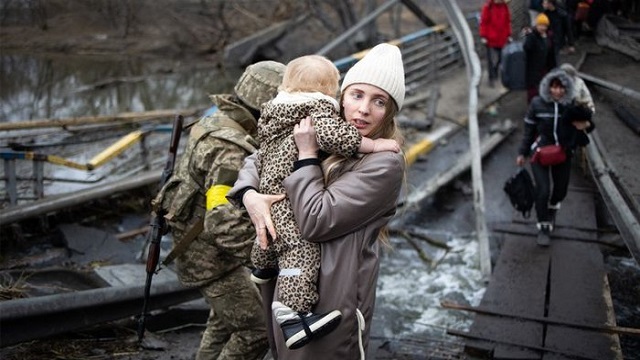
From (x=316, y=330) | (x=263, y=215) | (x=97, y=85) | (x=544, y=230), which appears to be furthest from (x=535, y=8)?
(x=97, y=85)

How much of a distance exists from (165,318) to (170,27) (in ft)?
73.1

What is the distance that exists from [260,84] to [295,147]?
3.57ft

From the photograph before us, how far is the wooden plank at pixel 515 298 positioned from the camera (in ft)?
14.6

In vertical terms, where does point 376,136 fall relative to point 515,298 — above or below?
above

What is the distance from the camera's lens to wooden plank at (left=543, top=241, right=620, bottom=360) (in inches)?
172

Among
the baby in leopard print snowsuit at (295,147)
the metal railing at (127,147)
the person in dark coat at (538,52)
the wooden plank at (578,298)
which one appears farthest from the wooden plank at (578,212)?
the baby in leopard print snowsuit at (295,147)

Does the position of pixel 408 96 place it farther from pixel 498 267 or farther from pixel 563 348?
pixel 563 348

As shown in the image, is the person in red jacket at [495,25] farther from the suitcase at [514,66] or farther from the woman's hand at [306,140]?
the woman's hand at [306,140]

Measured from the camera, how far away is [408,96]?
11.8 metres

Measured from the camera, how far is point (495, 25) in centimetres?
1156

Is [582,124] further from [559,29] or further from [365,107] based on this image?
[365,107]

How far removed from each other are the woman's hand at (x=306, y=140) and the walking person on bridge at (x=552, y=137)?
4083mm

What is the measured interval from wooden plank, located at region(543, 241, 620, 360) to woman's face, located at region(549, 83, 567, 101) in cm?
136

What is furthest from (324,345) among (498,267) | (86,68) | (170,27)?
(170,27)
